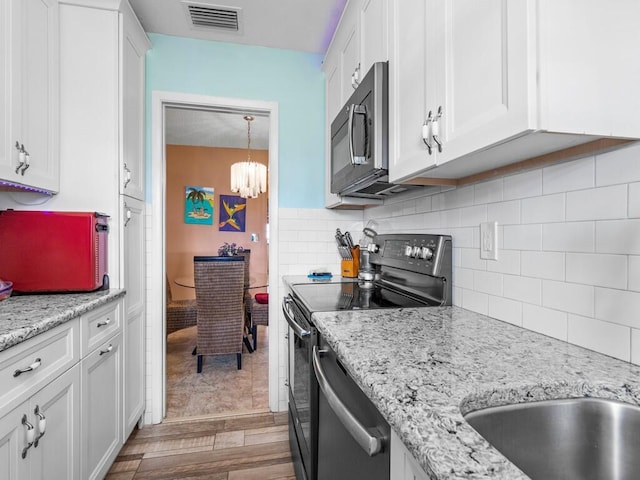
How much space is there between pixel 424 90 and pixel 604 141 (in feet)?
1.56

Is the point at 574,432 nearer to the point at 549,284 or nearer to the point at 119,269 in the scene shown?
the point at 549,284

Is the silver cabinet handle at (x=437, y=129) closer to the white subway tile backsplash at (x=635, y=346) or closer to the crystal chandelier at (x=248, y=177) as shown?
the white subway tile backsplash at (x=635, y=346)

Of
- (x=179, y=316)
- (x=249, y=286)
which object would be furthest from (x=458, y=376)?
(x=249, y=286)

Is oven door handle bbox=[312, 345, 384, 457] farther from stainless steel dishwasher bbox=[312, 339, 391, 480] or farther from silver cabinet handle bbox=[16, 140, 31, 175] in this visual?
silver cabinet handle bbox=[16, 140, 31, 175]

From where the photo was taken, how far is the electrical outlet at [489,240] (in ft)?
3.79

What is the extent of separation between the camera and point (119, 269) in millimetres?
1813

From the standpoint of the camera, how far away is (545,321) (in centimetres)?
95

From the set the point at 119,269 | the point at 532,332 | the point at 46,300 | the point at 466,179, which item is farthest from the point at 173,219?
the point at 532,332

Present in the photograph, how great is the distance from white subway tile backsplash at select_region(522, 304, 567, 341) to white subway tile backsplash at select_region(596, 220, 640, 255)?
0.21 metres

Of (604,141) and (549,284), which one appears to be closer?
(604,141)

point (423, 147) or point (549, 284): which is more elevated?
point (423, 147)

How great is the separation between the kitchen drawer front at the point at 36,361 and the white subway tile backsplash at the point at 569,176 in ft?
5.13

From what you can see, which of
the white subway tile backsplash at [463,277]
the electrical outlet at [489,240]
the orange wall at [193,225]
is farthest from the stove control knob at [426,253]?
the orange wall at [193,225]

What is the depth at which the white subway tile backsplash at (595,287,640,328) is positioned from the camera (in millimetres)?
739
